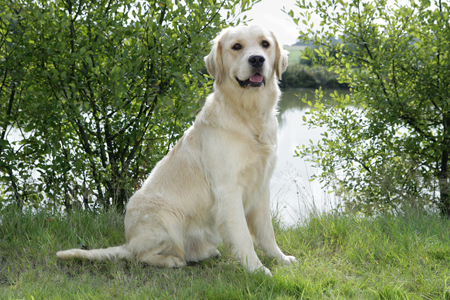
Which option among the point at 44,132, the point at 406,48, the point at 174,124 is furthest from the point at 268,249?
the point at 406,48

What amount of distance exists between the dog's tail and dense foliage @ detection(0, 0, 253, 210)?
3.65 feet

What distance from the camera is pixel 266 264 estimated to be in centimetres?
295

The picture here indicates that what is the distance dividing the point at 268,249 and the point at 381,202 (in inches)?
83.3

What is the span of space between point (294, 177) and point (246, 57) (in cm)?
181

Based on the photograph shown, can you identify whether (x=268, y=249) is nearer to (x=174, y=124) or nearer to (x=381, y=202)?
(x=174, y=124)

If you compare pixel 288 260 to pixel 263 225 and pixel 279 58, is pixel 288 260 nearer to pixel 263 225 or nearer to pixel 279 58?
pixel 263 225

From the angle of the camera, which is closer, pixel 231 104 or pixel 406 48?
pixel 231 104

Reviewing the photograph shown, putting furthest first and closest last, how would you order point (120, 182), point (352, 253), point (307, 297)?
point (120, 182) → point (352, 253) → point (307, 297)

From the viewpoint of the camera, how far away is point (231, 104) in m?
2.93

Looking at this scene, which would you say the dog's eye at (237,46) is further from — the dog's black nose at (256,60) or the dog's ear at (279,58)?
the dog's ear at (279,58)

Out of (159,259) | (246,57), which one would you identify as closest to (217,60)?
(246,57)

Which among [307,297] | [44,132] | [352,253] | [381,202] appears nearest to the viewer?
[307,297]

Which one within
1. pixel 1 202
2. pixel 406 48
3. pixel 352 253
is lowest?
pixel 352 253

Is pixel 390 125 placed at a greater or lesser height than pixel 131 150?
greater
